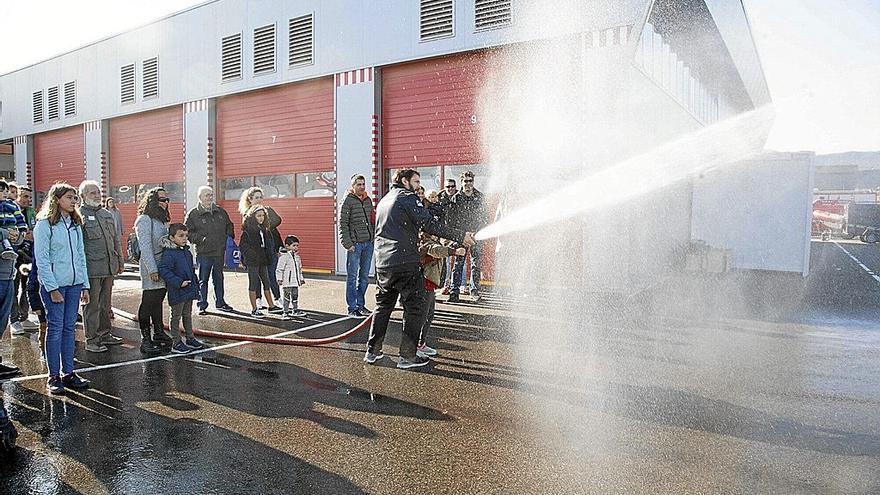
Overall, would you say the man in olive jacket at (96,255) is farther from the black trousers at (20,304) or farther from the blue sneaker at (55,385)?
the black trousers at (20,304)

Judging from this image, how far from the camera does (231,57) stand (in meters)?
16.6

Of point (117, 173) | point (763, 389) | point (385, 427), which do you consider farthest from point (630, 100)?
point (117, 173)

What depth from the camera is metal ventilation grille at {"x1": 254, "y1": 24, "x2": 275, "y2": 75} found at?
15.7 metres

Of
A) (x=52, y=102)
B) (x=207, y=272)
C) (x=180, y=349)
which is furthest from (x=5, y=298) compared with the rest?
(x=52, y=102)

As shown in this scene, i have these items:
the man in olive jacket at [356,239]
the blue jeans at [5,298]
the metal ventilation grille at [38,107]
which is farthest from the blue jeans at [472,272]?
the metal ventilation grille at [38,107]

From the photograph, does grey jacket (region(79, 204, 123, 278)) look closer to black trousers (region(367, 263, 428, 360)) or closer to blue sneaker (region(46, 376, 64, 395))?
blue sneaker (region(46, 376, 64, 395))

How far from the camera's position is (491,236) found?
11680 millimetres

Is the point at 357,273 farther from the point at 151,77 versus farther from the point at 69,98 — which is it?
Answer: the point at 69,98

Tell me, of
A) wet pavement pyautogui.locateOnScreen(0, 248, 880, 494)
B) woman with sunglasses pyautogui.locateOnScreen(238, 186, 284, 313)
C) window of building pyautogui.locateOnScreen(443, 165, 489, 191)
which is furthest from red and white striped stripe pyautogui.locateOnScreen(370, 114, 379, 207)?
wet pavement pyautogui.locateOnScreen(0, 248, 880, 494)

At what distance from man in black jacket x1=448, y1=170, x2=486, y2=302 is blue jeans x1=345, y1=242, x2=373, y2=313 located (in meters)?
1.39

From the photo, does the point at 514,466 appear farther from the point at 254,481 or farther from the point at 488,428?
the point at 254,481

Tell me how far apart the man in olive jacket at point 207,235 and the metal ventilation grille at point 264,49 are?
302 inches

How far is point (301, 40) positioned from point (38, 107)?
51.1 feet

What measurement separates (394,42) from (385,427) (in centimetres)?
1082
